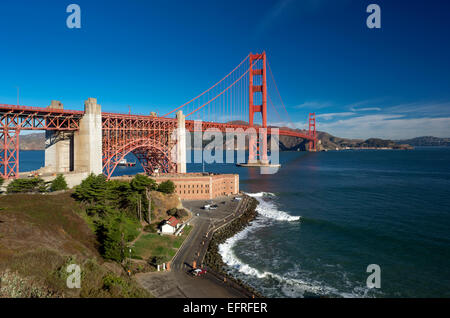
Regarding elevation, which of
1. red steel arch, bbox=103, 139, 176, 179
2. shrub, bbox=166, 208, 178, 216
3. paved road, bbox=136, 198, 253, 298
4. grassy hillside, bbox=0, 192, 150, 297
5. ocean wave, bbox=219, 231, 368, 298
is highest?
red steel arch, bbox=103, 139, 176, 179

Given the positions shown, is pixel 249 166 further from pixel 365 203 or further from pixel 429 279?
pixel 429 279

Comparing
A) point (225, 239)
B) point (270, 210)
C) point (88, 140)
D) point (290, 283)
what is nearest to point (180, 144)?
point (88, 140)

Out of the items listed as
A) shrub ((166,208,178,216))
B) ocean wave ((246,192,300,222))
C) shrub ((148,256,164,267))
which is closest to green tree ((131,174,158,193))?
shrub ((166,208,178,216))

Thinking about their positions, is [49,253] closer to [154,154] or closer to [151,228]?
[151,228]

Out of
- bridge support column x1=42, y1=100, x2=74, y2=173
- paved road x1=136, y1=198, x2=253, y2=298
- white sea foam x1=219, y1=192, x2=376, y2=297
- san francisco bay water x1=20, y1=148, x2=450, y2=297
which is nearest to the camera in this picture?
paved road x1=136, y1=198, x2=253, y2=298

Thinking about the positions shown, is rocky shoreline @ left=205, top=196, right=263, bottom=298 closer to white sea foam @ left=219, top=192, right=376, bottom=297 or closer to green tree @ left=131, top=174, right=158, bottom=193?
white sea foam @ left=219, top=192, right=376, bottom=297

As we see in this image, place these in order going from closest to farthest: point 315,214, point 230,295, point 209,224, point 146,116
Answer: point 230,295 < point 209,224 < point 315,214 < point 146,116
